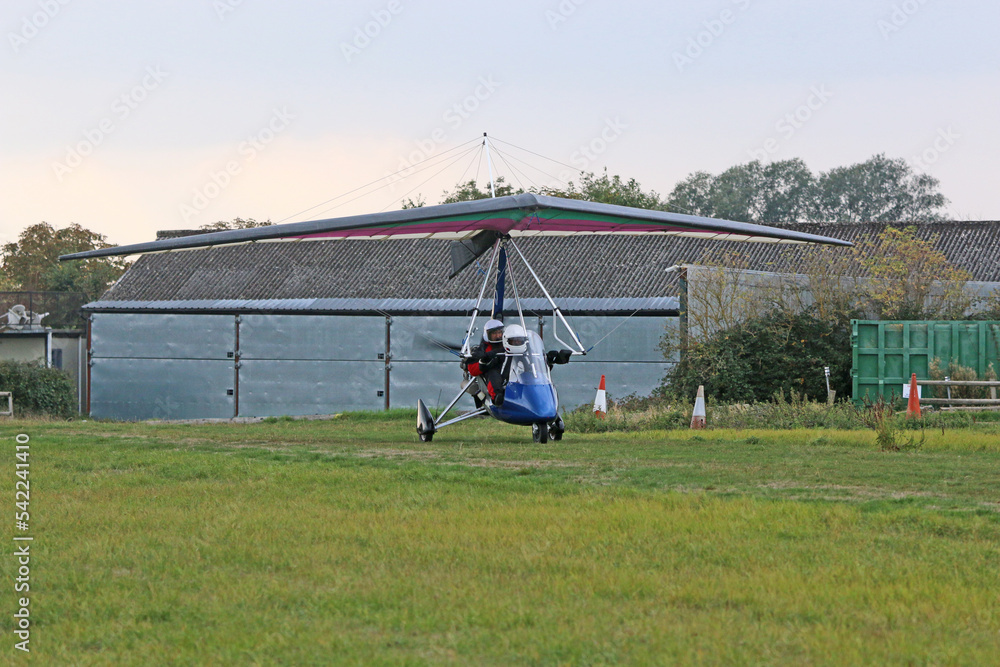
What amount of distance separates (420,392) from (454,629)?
2662 centimetres

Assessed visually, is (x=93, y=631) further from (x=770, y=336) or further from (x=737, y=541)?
(x=770, y=336)

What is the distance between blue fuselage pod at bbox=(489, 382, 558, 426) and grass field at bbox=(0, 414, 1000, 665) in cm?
289

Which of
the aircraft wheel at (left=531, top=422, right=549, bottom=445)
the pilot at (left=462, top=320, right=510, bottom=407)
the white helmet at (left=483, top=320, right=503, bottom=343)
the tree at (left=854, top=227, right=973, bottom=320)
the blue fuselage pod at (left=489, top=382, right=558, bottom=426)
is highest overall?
the tree at (left=854, top=227, right=973, bottom=320)

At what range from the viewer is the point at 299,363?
32.8 metres

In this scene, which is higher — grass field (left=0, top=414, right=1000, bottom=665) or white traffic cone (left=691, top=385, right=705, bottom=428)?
white traffic cone (left=691, top=385, right=705, bottom=428)

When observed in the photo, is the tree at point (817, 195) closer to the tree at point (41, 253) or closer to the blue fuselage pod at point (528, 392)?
the tree at point (41, 253)

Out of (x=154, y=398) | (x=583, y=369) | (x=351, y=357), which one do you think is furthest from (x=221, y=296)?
(x=583, y=369)

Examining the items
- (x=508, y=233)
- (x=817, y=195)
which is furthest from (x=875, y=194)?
(x=508, y=233)

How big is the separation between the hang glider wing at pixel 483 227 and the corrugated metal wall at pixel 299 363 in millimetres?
12216

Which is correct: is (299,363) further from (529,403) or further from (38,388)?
(529,403)

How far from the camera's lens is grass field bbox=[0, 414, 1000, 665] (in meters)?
4.89

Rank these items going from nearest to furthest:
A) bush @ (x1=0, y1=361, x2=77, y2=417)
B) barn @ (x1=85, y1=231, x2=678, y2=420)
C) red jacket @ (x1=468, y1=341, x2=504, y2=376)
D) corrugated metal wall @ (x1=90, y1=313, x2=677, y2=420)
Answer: red jacket @ (x1=468, y1=341, x2=504, y2=376), corrugated metal wall @ (x1=90, y1=313, x2=677, y2=420), barn @ (x1=85, y1=231, x2=678, y2=420), bush @ (x1=0, y1=361, x2=77, y2=417)

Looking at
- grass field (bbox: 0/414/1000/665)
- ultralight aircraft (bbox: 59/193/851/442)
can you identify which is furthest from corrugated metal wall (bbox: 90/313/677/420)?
grass field (bbox: 0/414/1000/665)

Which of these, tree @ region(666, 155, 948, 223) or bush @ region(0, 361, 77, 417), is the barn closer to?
bush @ region(0, 361, 77, 417)
